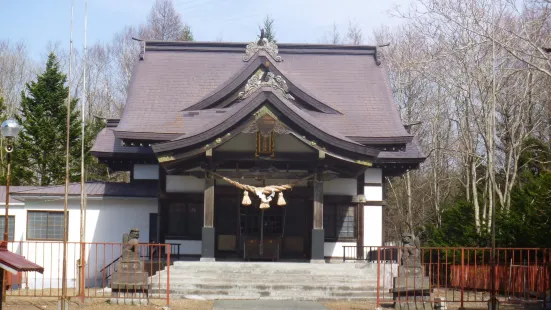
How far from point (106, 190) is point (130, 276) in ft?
30.9

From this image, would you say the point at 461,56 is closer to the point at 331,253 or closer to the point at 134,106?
the point at 331,253

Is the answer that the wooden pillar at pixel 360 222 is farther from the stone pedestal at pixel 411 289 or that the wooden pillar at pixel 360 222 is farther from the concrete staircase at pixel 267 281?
the stone pedestal at pixel 411 289

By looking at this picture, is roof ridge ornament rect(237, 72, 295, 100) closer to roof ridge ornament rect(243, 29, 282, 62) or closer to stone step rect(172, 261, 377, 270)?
roof ridge ornament rect(243, 29, 282, 62)

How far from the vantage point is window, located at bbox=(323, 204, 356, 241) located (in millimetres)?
26078

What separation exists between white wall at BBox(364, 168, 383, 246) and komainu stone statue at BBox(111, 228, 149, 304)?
33.9ft

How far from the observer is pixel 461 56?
2580 cm

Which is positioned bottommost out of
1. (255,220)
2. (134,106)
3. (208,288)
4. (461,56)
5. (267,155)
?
(208,288)

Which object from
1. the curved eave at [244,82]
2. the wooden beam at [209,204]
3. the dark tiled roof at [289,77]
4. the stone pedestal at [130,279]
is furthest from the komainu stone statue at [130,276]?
the curved eave at [244,82]

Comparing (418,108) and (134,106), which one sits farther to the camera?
(418,108)

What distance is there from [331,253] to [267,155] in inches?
189

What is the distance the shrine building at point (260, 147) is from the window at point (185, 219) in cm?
3

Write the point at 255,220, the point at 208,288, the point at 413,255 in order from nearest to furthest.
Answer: the point at 413,255 → the point at 208,288 → the point at 255,220

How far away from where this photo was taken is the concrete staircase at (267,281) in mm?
19750

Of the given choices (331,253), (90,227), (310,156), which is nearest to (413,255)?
(310,156)
